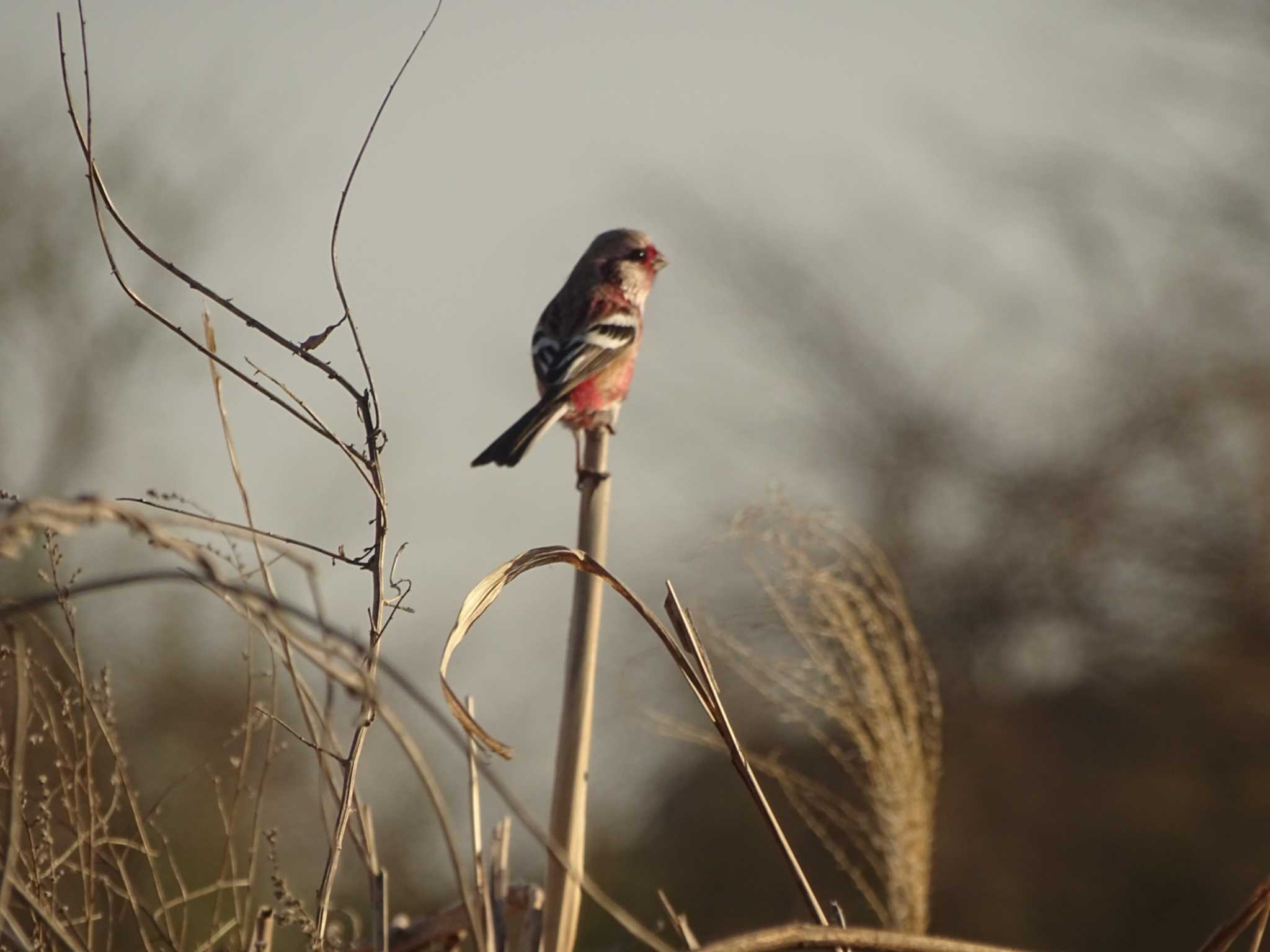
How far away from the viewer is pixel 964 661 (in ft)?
24.9

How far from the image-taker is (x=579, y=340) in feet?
14.7

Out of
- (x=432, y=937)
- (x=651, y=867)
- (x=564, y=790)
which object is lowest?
(x=651, y=867)

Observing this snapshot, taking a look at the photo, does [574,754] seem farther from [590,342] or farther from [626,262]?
[626,262]

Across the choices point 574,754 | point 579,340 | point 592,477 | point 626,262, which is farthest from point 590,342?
point 574,754

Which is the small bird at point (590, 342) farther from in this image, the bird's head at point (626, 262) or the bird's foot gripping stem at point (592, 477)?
the bird's foot gripping stem at point (592, 477)

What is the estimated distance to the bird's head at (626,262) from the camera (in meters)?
4.88

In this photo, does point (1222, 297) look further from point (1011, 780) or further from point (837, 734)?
point (837, 734)

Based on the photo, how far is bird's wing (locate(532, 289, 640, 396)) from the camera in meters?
4.20

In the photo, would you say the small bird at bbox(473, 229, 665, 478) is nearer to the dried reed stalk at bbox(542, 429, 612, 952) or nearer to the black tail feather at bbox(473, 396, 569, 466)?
the black tail feather at bbox(473, 396, 569, 466)

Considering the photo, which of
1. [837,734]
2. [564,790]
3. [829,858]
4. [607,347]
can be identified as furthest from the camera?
[829,858]

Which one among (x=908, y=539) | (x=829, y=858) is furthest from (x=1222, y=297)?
(x=829, y=858)

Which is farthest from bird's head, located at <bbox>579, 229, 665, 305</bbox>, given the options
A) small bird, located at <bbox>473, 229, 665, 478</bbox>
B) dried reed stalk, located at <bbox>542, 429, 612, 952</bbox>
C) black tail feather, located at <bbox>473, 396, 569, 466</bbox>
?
dried reed stalk, located at <bbox>542, 429, 612, 952</bbox>

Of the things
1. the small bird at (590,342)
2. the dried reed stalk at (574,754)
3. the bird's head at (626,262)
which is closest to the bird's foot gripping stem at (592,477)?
the dried reed stalk at (574,754)

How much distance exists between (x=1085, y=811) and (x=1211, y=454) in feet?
6.64
